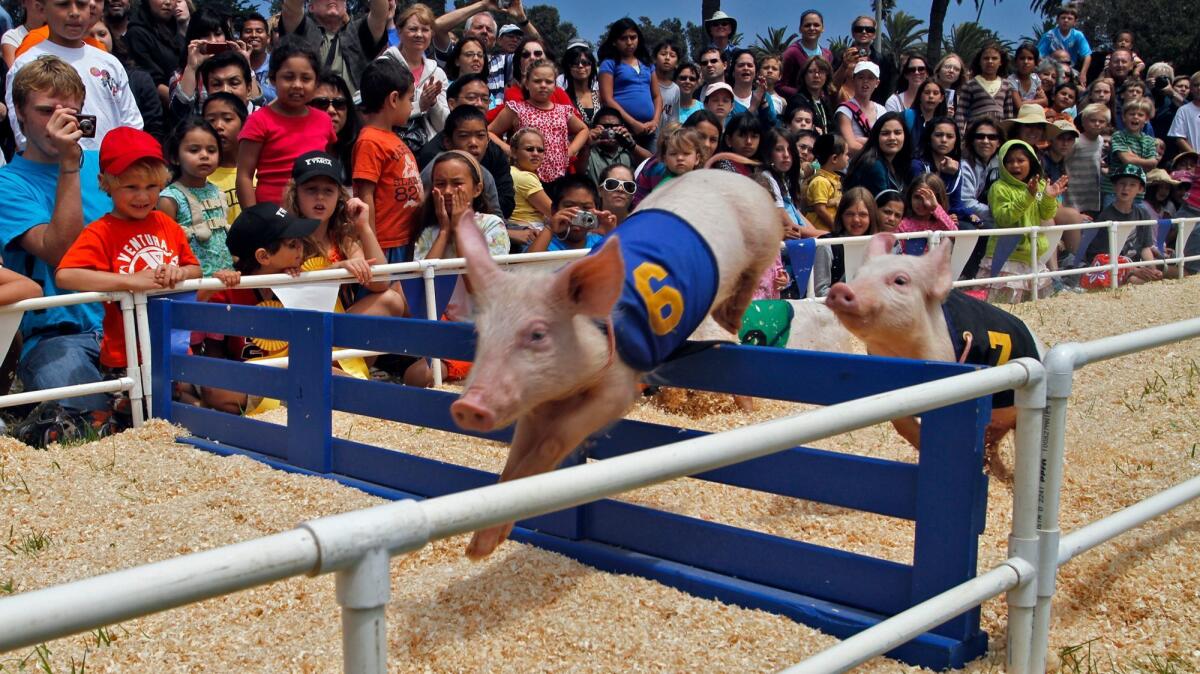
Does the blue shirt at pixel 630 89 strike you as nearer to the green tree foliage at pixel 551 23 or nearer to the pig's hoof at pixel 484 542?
the pig's hoof at pixel 484 542

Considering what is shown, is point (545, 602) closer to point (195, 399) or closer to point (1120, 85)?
point (195, 399)

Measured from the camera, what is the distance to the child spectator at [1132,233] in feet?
37.6

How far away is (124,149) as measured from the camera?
16.1 ft

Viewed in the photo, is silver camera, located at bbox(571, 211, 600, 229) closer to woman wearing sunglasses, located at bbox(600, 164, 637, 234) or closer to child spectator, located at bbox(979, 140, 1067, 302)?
woman wearing sunglasses, located at bbox(600, 164, 637, 234)

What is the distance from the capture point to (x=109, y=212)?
5395mm

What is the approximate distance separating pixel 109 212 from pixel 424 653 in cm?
365

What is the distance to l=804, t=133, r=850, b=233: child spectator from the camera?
8852 millimetres

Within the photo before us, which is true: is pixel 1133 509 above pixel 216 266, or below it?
below

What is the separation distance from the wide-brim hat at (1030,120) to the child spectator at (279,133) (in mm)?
7409

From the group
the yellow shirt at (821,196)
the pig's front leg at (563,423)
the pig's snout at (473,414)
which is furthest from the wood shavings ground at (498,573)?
the yellow shirt at (821,196)

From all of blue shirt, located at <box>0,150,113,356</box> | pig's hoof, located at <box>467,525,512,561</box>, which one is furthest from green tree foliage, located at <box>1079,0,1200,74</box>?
pig's hoof, located at <box>467,525,512,561</box>

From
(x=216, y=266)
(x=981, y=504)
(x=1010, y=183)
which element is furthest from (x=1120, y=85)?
(x=981, y=504)

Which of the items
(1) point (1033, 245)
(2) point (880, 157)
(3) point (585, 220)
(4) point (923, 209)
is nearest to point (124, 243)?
(3) point (585, 220)

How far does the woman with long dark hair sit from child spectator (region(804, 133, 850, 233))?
0.15 m
